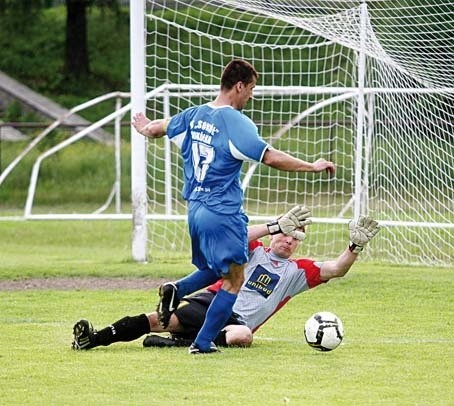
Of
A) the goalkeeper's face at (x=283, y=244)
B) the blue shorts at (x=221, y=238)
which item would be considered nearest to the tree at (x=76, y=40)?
the goalkeeper's face at (x=283, y=244)

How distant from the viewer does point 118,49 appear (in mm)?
37125

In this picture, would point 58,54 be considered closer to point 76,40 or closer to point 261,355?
point 76,40

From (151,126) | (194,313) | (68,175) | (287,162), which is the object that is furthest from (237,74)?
(68,175)

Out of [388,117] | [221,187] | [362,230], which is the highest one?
[388,117]

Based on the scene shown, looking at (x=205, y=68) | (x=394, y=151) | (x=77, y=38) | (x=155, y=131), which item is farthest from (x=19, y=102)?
(x=155, y=131)

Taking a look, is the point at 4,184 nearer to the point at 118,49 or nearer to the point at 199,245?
the point at 118,49

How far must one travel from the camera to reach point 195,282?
9.39 meters

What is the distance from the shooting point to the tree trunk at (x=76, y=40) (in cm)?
3456

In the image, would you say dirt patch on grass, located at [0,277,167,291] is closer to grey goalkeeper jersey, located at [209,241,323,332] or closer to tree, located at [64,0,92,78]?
grey goalkeeper jersey, located at [209,241,323,332]

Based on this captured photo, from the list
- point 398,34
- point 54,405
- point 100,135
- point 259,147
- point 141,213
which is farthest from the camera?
point 100,135

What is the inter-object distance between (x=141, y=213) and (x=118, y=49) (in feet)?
74.2

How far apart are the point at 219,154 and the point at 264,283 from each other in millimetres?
1164

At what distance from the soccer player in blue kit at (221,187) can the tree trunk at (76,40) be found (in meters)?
25.1

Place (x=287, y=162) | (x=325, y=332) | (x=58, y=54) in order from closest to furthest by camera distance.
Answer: (x=287, y=162) → (x=325, y=332) → (x=58, y=54)
